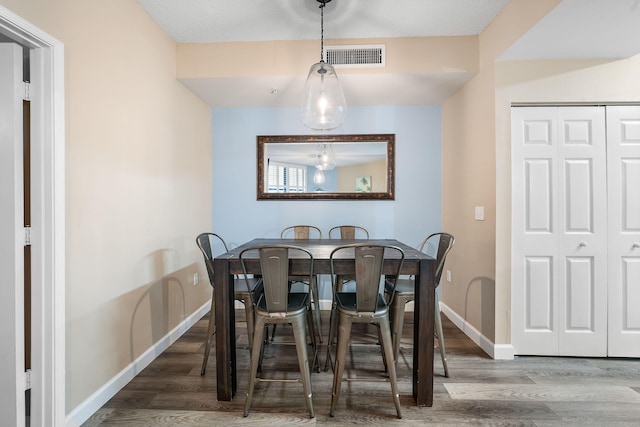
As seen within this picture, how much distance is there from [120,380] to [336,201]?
2.46 metres

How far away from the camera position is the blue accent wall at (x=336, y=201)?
339 cm

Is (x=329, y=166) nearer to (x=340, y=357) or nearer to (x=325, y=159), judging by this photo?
(x=325, y=159)

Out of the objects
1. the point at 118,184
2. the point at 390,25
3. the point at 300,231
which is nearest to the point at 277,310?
the point at 118,184

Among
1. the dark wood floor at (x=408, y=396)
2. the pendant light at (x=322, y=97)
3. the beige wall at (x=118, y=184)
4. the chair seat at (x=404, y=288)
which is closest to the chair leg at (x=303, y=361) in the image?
the dark wood floor at (x=408, y=396)

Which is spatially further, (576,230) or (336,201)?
(336,201)

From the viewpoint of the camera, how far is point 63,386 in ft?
4.95

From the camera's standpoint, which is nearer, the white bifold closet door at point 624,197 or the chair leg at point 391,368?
the chair leg at point 391,368

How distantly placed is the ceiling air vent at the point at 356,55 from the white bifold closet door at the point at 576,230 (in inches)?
47.4

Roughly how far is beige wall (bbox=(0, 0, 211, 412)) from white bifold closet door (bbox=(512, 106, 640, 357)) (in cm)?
286

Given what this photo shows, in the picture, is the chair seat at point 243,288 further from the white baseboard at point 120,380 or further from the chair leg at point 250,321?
the white baseboard at point 120,380

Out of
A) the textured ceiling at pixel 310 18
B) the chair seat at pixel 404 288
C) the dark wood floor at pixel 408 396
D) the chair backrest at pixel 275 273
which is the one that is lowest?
the dark wood floor at pixel 408 396

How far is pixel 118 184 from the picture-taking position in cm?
193

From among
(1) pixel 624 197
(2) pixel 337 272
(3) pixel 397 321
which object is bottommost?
(3) pixel 397 321

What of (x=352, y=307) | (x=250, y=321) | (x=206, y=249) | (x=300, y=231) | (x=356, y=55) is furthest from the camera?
(x=300, y=231)
